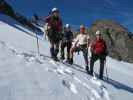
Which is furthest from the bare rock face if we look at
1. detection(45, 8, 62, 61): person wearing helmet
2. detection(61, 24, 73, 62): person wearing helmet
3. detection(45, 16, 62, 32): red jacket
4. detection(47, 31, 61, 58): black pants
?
detection(45, 16, 62, 32): red jacket

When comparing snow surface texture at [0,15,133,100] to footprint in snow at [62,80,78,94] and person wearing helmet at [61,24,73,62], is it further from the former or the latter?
person wearing helmet at [61,24,73,62]

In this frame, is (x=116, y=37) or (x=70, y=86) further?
(x=116, y=37)

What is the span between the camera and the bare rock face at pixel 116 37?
69412 millimetres

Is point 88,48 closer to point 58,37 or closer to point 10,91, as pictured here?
point 58,37

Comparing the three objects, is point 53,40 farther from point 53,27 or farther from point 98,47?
point 98,47

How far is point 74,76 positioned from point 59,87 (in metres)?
2.25

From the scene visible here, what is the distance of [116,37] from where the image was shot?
241ft

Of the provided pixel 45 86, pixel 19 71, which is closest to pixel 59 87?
pixel 45 86

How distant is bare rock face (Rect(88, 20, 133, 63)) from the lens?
228 feet

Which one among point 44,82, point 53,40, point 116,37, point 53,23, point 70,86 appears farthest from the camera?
point 116,37

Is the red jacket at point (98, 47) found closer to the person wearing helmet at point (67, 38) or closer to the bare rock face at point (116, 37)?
the person wearing helmet at point (67, 38)

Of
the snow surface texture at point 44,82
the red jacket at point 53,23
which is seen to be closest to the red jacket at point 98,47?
the snow surface texture at point 44,82

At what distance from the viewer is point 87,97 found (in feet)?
43.8

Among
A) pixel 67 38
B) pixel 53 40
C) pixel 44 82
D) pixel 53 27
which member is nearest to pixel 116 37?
pixel 67 38
